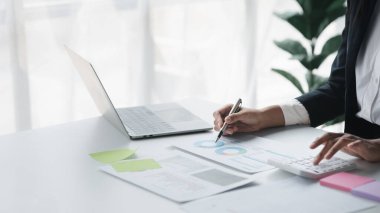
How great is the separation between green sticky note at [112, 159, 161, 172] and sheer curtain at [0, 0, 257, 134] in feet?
4.22

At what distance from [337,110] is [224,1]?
4.96ft

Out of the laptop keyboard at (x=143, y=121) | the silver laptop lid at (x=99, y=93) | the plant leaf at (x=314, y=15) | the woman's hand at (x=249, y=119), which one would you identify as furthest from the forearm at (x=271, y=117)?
the plant leaf at (x=314, y=15)

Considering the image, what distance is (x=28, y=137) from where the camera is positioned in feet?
5.91

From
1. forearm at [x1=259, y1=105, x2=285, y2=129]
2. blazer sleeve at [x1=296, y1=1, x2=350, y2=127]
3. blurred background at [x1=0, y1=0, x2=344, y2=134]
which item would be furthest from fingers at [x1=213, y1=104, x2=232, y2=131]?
blurred background at [x1=0, y1=0, x2=344, y2=134]

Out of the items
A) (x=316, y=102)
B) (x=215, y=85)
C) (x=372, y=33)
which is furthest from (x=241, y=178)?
(x=215, y=85)

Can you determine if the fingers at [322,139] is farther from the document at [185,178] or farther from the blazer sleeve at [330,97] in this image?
the blazer sleeve at [330,97]

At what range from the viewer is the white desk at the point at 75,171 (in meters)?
1.33

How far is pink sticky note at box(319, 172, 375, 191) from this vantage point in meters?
1.39

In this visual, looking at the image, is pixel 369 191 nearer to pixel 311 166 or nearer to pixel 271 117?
pixel 311 166

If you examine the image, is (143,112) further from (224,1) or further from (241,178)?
(224,1)

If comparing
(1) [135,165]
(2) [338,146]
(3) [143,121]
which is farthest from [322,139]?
(3) [143,121]

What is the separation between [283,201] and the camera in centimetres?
133

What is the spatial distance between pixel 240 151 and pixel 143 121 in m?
0.38

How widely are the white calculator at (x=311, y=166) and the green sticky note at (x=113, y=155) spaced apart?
1.21 feet
